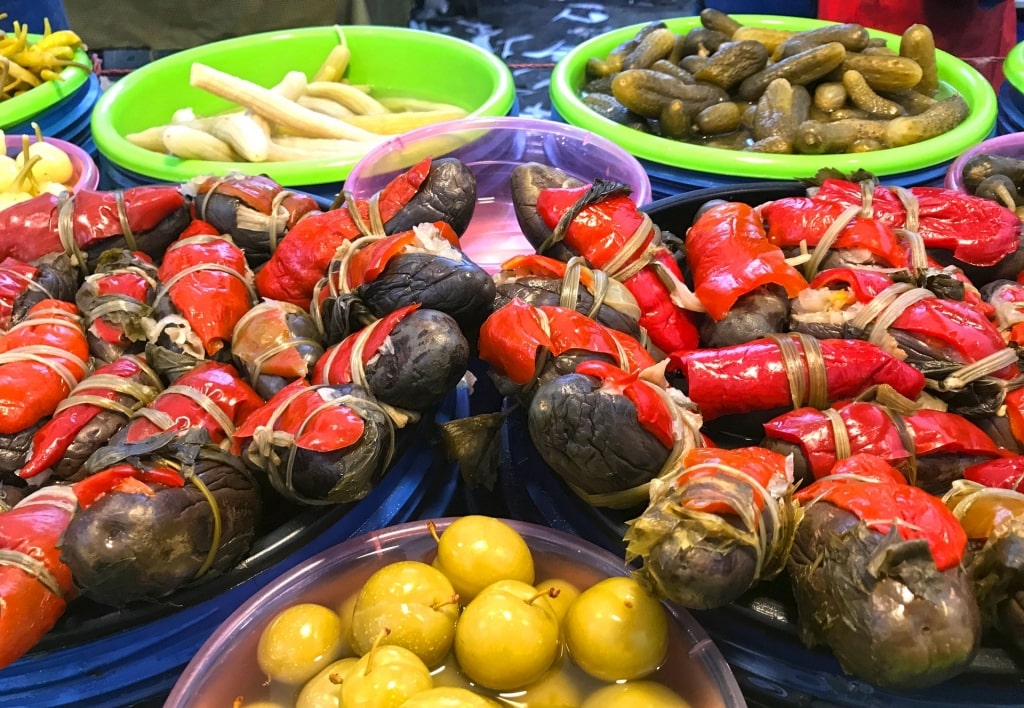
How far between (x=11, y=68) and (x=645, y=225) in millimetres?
2085

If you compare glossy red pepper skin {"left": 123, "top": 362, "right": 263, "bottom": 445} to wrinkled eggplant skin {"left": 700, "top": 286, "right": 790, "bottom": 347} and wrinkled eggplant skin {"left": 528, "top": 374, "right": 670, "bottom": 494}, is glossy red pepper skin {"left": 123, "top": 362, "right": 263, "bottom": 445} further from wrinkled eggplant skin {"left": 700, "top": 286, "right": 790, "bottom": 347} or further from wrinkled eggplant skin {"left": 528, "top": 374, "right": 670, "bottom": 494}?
wrinkled eggplant skin {"left": 700, "top": 286, "right": 790, "bottom": 347}

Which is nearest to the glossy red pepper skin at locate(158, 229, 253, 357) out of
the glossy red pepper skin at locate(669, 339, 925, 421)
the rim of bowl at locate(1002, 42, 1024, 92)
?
the glossy red pepper skin at locate(669, 339, 925, 421)

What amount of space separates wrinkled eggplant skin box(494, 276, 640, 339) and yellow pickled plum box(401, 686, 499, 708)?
21.8 inches

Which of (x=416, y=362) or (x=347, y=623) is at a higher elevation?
Answer: (x=416, y=362)

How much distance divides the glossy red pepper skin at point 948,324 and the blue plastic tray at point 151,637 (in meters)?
0.77

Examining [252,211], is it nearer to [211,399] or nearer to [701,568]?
[211,399]

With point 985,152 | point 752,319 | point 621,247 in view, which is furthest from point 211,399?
point 985,152

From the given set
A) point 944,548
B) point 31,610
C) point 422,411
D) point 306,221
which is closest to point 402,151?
point 306,221

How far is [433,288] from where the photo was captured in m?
1.08

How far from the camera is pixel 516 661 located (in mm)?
815

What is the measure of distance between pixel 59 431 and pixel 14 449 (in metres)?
0.08

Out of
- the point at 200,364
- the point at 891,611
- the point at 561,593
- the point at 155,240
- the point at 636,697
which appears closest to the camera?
the point at 891,611

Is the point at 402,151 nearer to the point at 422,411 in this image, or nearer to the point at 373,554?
the point at 422,411

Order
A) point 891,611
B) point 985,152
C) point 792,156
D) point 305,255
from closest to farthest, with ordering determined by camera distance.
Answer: point 891,611, point 305,255, point 985,152, point 792,156
